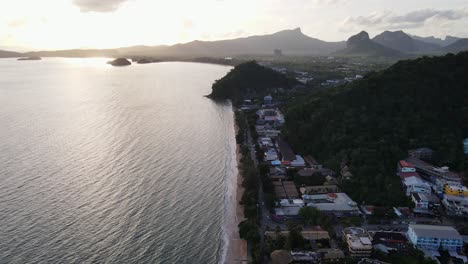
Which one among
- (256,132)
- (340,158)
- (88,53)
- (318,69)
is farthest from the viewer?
(88,53)

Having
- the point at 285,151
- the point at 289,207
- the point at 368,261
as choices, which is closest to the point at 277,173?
the point at 285,151

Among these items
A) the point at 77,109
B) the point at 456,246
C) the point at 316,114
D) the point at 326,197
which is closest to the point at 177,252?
the point at 326,197

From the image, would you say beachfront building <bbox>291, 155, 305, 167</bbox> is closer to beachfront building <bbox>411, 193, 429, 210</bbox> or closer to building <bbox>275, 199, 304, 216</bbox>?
building <bbox>275, 199, 304, 216</bbox>

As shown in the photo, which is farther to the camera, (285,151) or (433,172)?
(285,151)

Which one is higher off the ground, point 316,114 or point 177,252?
point 316,114

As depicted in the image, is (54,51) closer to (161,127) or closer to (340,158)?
(161,127)

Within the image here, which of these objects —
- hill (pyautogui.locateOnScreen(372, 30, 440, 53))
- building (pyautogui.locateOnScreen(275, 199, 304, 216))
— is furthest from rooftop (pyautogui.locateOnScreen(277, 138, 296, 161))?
hill (pyautogui.locateOnScreen(372, 30, 440, 53))

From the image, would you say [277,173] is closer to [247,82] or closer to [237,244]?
[237,244]
